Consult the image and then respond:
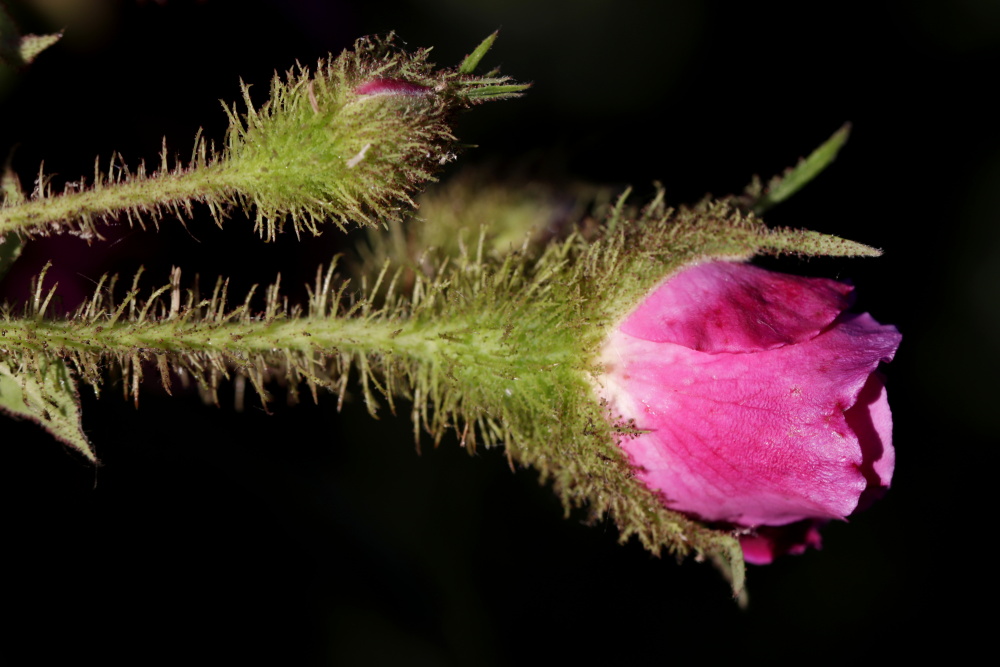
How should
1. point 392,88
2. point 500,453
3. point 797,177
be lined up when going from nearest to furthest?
point 392,88
point 797,177
point 500,453

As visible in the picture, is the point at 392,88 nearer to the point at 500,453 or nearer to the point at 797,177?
the point at 797,177

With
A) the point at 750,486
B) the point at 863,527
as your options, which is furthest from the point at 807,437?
the point at 863,527

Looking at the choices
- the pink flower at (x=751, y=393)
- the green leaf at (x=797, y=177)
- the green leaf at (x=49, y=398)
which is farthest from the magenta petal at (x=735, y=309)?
the green leaf at (x=49, y=398)

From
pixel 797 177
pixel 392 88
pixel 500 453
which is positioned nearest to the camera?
pixel 392 88

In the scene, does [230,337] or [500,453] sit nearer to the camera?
[230,337]

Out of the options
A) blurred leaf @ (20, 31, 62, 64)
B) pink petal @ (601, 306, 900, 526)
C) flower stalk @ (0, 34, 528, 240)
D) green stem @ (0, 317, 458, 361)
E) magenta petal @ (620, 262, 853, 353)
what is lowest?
pink petal @ (601, 306, 900, 526)

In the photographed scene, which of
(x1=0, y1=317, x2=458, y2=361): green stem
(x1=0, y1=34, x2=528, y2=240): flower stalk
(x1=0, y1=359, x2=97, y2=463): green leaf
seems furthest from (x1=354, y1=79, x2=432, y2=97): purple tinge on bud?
(x1=0, y1=359, x2=97, y2=463): green leaf

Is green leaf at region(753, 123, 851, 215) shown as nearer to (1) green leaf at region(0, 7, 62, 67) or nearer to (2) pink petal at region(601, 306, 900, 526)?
(2) pink petal at region(601, 306, 900, 526)

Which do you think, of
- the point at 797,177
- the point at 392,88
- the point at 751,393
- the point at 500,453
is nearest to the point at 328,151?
the point at 392,88
